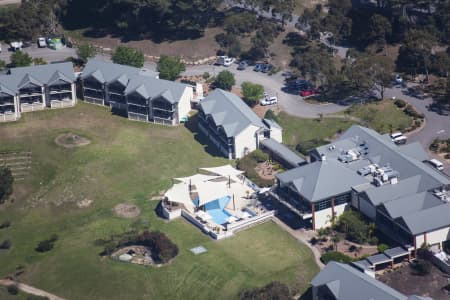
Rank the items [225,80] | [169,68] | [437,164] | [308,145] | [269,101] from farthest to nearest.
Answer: [169,68]
[225,80]
[269,101]
[308,145]
[437,164]

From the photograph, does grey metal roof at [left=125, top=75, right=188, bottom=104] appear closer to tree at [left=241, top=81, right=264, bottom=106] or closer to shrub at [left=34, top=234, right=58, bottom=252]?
tree at [left=241, top=81, right=264, bottom=106]

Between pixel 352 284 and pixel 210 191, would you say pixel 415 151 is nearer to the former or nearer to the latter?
pixel 210 191

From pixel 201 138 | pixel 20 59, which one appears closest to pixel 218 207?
pixel 201 138

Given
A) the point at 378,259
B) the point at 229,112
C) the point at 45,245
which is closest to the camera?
the point at 378,259

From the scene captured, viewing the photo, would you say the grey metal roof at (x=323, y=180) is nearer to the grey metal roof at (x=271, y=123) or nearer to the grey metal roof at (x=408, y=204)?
the grey metal roof at (x=408, y=204)

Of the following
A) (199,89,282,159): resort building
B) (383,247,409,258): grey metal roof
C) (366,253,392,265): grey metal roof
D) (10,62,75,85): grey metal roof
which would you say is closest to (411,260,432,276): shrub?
(383,247,409,258): grey metal roof

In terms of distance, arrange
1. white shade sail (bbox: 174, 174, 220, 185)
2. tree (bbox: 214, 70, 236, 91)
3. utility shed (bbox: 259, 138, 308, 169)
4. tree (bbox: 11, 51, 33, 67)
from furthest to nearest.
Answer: tree (bbox: 11, 51, 33, 67) → tree (bbox: 214, 70, 236, 91) → utility shed (bbox: 259, 138, 308, 169) → white shade sail (bbox: 174, 174, 220, 185)

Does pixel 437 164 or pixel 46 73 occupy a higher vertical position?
pixel 46 73

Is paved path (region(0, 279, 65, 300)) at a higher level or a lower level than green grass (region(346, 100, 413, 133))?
lower

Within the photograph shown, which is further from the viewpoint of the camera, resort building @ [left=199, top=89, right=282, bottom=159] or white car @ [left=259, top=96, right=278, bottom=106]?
white car @ [left=259, top=96, right=278, bottom=106]
